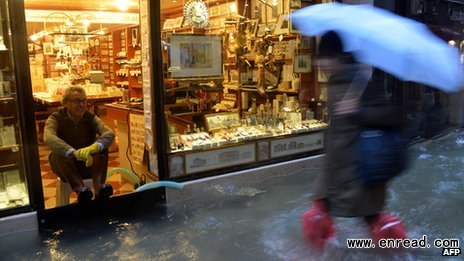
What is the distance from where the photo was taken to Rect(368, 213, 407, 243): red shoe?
279cm

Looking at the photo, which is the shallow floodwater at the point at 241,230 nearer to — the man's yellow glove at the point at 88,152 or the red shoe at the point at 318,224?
the red shoe at the point at 318,224

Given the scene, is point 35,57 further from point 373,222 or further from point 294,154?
point 373,222

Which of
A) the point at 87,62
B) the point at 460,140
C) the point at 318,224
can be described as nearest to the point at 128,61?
the point at 87,62

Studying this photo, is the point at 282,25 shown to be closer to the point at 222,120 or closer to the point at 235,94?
the point at 235,94

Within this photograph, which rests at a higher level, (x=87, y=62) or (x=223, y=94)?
(x=87, y=62)

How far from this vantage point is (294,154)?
5.70 meters

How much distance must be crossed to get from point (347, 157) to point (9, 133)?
3116 mm

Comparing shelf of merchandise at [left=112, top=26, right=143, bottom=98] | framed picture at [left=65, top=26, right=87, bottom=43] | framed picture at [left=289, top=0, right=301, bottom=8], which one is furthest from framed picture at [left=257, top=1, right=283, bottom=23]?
framed picture at [left=65, top=26, right=87, bottom=43]

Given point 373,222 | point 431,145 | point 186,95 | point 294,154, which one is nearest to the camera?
point 373,222

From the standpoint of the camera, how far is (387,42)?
2.39 metres

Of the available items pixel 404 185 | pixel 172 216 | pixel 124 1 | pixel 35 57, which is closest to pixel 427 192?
pixel 404 185

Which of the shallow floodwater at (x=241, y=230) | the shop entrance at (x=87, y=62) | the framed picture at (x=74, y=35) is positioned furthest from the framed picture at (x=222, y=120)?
the framed picture at (x=74, y=35)

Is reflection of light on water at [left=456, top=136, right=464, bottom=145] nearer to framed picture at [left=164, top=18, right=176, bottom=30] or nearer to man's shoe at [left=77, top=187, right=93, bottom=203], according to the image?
framed picture at [left=164, top=18, right=176, bottom=30]

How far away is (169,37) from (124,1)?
4.99 m
